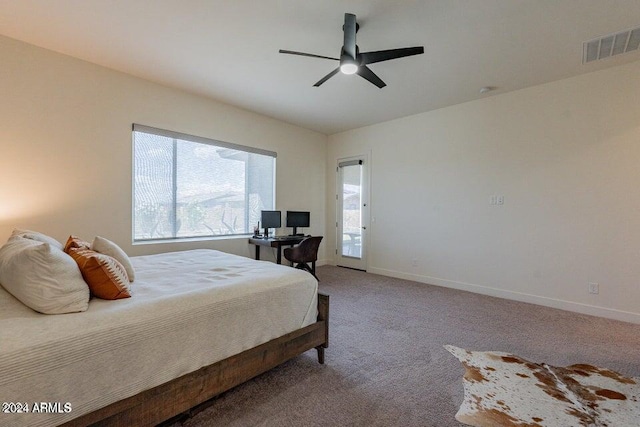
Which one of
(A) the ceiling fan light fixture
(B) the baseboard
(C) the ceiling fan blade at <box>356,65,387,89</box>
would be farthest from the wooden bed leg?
(B) the baseboard

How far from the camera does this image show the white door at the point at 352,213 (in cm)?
568

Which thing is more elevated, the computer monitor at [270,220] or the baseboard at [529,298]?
the computer monitor at [270,220]

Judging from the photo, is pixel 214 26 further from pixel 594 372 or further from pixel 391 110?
pixel 594 372

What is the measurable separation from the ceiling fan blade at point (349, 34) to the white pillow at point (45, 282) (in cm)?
248

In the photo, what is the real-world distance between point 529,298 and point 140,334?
4.49 m

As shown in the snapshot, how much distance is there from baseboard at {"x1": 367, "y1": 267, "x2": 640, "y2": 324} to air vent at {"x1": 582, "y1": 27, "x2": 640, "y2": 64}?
2.86 meters

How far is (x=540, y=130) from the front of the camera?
3742 mm

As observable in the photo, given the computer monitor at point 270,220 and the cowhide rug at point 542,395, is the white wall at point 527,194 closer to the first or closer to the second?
the cowhide rug at point 542,395

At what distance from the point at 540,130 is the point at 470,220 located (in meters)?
1.50

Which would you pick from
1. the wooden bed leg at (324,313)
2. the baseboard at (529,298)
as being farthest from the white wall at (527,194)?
the wooden bed leg at (324,313)

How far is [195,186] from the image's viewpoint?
4.25m

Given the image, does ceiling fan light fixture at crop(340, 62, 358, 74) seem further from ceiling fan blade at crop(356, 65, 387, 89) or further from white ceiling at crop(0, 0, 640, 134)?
white ceiling at crop(0, 0, 640, 134)

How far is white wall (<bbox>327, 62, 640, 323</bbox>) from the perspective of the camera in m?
3.24

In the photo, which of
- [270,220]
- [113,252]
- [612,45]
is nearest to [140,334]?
[113,252]
